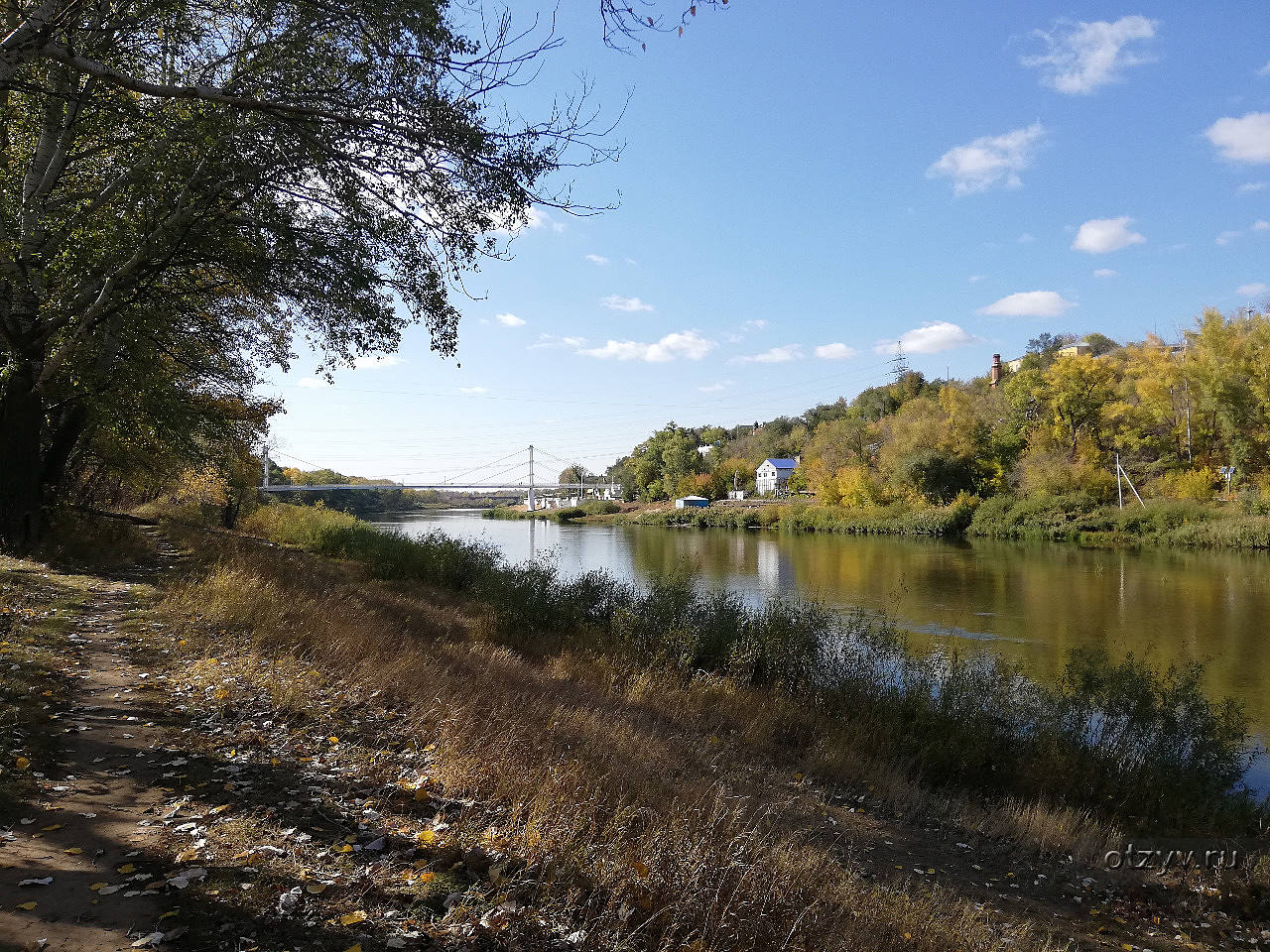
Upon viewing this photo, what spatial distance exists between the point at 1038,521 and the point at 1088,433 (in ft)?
41.9

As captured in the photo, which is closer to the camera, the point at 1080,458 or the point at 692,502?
the point at 1080,458

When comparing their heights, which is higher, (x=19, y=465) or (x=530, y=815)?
(x=19, y=465)

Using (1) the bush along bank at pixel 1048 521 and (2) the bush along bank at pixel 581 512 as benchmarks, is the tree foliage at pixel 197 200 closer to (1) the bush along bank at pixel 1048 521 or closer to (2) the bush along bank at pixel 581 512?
(1) the bush along bank at pixel 1048 521

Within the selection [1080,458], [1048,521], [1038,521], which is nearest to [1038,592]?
[1048,521]

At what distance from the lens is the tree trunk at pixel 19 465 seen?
11055 millimetres

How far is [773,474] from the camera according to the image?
100 metres

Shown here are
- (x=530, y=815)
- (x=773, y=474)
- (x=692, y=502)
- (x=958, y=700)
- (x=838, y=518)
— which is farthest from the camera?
(x=773, y=474)

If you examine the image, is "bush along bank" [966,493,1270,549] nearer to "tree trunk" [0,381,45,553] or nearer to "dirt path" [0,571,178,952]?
"dirt path" [0,571,178,952]

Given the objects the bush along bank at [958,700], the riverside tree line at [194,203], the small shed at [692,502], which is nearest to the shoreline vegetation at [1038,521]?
the small shed at [692,502]

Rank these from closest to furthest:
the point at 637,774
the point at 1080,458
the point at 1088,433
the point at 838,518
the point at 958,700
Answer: the point at 637,774, the point at 958,700, the point at 1080,458, the point at 1088,433, the point at 838,518

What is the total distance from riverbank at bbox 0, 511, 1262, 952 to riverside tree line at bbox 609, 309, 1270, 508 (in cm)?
4620

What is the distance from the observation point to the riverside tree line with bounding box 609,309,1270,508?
4516 centimetres

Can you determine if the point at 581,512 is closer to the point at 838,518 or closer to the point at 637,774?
the point at 838,518

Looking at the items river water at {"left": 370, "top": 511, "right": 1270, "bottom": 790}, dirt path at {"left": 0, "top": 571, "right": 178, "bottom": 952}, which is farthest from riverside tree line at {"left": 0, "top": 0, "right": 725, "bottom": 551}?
river water at {"left": 370, "top": 511, "right": 1270, "bottom": 790}
